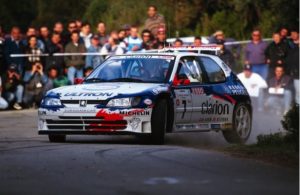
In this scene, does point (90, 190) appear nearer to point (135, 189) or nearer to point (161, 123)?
point (135, 189)

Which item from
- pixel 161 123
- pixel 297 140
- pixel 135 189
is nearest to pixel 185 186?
pixel 135 189

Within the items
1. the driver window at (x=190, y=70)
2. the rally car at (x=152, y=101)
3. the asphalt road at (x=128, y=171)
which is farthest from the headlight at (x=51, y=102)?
the driver window at (x=190, y=70)

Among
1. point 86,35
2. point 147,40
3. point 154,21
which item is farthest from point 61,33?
point 147,40

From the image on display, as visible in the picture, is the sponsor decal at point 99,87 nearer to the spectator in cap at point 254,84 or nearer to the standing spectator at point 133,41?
the standing spectator at point 133,41

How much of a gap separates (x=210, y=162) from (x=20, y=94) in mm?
12400

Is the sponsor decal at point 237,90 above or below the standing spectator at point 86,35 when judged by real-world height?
below

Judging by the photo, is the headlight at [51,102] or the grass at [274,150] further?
the headlight at [51,102]

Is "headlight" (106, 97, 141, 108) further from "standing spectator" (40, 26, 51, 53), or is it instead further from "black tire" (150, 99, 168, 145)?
"standing spectator" (40, 26, 51, 53)

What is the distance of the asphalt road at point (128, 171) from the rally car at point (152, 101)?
0.34m

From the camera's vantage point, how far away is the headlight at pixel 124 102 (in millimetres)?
15172

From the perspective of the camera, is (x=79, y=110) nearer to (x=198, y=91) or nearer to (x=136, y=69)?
(x=136, y=69)

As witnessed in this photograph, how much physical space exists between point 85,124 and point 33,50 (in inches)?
380

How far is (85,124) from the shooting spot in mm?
15312

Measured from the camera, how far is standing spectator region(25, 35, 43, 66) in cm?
2459
